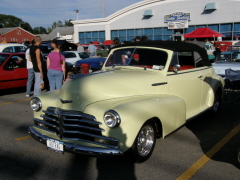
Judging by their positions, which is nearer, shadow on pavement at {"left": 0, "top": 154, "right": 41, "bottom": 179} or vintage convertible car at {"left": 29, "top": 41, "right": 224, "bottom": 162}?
vintage convertible car at {"left": 29, "top": 41, "right": 224, "bottom": 162}

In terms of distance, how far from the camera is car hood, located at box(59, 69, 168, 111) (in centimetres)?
394

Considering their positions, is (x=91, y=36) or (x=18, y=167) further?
(x=91, y=36)

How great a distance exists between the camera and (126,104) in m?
3.78

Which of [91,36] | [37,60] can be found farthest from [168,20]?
[37,60]

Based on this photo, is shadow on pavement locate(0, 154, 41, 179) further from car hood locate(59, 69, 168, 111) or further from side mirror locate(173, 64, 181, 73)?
side mirror locate(173, 64, 181, 73)

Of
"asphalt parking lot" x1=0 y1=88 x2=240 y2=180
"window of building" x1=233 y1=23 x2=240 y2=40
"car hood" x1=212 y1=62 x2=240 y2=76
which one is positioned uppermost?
"window of building" x1=233 y1=23 x2=240 y2=40

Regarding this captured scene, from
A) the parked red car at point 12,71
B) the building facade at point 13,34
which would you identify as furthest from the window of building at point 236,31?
the building facade at point 13,34

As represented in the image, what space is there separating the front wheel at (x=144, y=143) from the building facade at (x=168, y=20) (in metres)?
28.2

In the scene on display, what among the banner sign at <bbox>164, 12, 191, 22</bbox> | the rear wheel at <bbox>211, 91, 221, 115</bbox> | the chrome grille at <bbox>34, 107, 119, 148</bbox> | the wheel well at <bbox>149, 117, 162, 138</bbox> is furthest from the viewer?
the banner sign at <bbox>164, 12, 191, 22</bbox>

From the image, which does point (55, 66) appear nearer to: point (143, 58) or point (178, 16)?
point (143, 58)

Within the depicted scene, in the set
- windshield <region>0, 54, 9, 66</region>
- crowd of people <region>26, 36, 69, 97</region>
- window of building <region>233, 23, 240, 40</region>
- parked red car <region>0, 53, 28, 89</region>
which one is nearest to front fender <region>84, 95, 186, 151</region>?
crowd of people <region>26, 36, 69, 97</region>

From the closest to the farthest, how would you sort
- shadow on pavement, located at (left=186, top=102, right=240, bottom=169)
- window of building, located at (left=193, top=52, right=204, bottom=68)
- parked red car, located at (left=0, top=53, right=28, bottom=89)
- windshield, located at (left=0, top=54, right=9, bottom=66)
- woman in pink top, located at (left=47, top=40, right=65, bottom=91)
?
shadow on pavement, located at (left=186, top=102, right=240, bottom=169), window of building, located at (left=193, top=52, right=204, bottom=68), woman in pink top, located at (left=47, top=40, right=65, bottom=91), parked red car, located at (left=0, top=53, right=28, bottom=89), windshield, located at (left=0, top=54, right=9, bottom=66)

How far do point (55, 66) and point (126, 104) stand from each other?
13.4 ft

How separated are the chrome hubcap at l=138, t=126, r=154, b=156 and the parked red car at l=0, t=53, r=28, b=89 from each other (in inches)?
260
